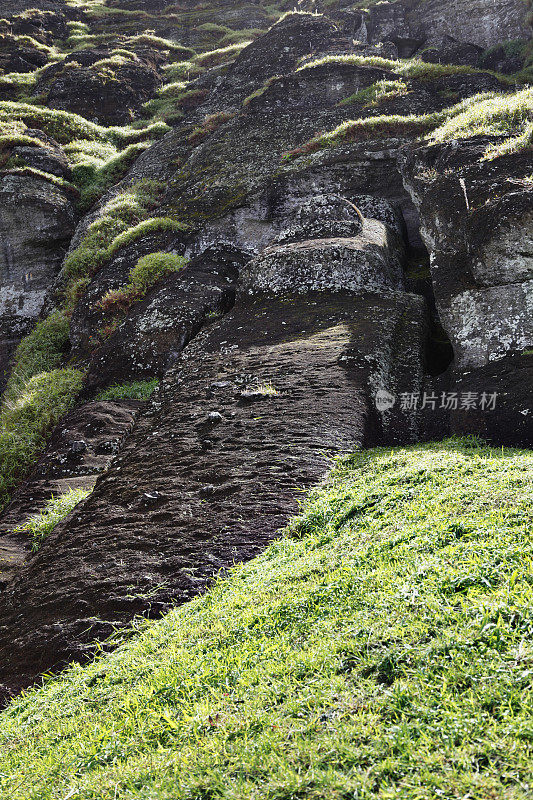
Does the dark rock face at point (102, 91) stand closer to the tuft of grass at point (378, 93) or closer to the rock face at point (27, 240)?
the rock face at point (27, 240)

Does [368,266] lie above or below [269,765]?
above

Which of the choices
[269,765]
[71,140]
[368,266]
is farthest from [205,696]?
[71,140]

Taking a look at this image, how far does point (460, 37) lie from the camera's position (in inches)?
1194

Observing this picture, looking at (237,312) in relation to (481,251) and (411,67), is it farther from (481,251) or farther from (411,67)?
(411,67)

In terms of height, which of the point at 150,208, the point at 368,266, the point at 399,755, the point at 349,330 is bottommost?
the point at 399,755

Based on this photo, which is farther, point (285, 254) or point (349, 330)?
point (285, 254)

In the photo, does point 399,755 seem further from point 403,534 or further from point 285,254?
point 285,254

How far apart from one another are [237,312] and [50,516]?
5.20 meters

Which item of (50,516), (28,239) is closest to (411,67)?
(28,239)

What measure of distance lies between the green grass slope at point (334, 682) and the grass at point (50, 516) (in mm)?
3293

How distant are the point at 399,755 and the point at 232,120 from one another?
22107 millimetres

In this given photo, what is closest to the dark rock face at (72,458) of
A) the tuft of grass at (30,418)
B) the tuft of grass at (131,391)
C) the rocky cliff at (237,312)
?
the rocky cliff at (237,312)

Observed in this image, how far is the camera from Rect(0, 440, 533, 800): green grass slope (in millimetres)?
2447

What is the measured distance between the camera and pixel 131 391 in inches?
428
